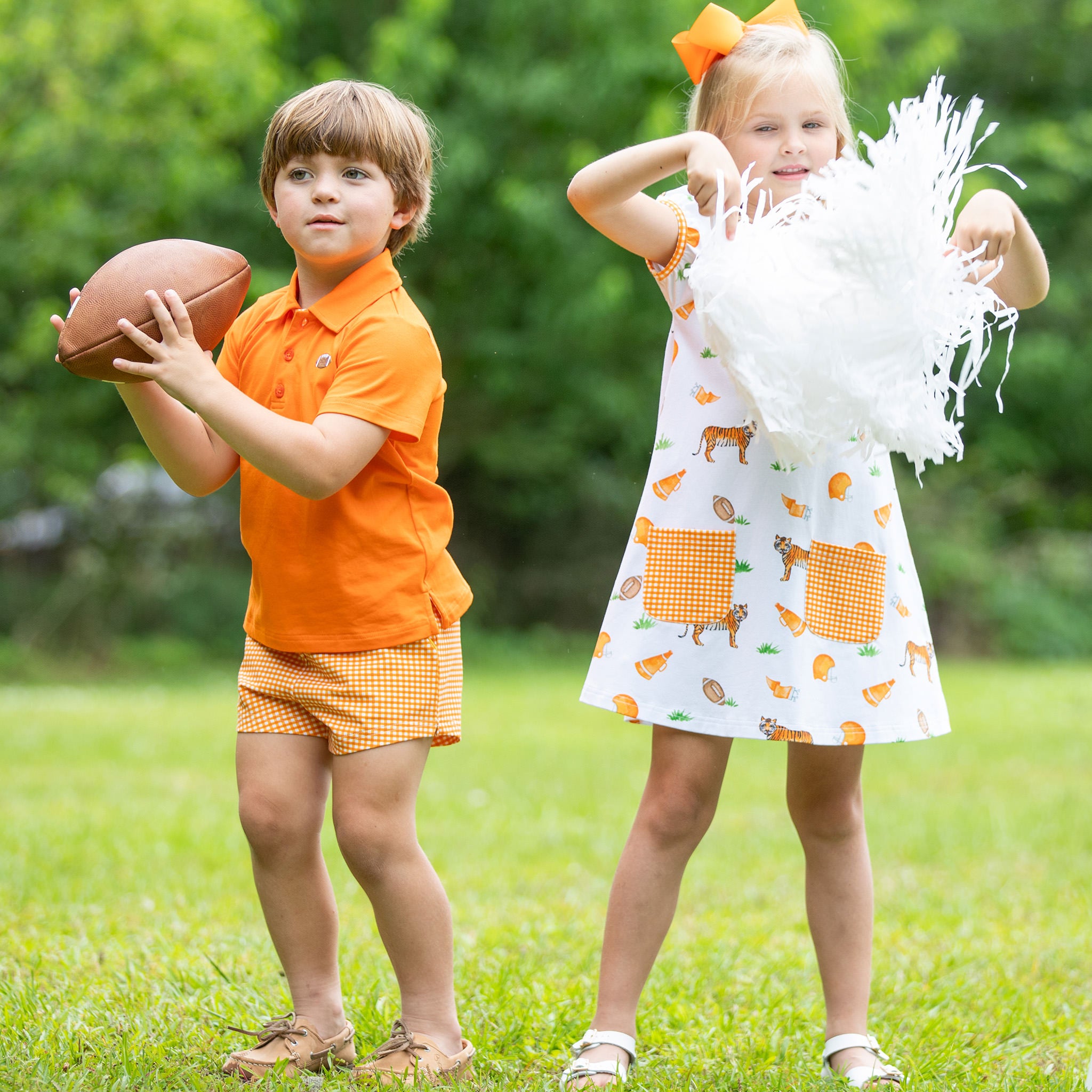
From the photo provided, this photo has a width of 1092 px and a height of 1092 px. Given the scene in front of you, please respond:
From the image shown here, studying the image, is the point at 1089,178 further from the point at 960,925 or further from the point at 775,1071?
the point at 775,1071

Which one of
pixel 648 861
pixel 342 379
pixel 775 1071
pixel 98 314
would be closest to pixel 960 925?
pixel 775 1071

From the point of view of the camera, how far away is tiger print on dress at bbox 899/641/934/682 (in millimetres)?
2639

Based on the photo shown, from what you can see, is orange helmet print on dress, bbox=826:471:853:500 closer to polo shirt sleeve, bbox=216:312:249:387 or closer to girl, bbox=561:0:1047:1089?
girl, bbox=561:0:1047:1089

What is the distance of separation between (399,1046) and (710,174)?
1.69 metres

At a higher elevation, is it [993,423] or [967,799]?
[993,423]

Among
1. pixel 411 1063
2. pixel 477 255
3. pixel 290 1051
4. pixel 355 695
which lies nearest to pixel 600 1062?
pixel 411 1063

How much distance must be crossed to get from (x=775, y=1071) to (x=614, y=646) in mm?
931

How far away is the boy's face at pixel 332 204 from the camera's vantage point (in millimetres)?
2439

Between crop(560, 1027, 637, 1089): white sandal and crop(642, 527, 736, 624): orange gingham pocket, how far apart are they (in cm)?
82

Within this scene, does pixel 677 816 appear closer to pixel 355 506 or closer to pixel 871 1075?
pixel 871 1075

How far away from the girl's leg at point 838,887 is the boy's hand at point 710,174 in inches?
42.5

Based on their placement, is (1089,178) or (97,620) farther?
(1089,178)

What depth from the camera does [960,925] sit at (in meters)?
4.12

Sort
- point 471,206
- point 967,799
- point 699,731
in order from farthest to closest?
point 471,206
point 967,799
point 699,731
